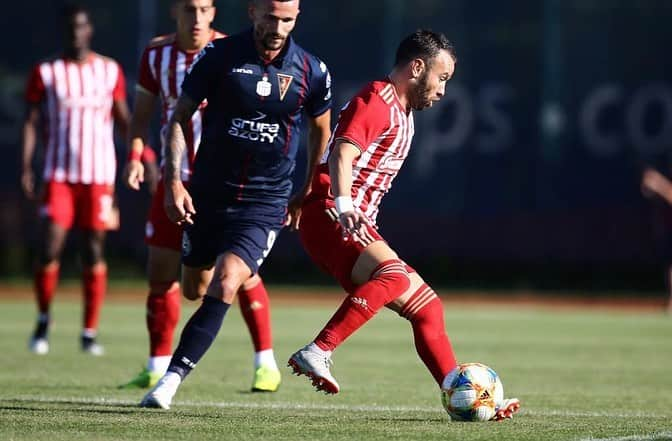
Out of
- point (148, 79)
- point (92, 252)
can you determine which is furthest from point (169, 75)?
point (92, 252)

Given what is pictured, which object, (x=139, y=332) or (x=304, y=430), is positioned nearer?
(x=304, y=430)

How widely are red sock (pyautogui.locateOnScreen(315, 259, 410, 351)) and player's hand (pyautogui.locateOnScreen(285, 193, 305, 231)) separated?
3.92 feet

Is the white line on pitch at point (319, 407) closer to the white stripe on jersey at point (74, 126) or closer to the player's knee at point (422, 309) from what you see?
the player's knee at point (422, 309)

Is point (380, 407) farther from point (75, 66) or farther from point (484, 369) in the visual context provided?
point (75, 66)

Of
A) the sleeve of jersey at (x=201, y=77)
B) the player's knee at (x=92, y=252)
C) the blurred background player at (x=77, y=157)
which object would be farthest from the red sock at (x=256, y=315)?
the player's knee at (x=92, y=252)

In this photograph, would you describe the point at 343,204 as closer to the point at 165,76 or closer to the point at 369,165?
the point at 369,165

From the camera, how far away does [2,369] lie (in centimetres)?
953

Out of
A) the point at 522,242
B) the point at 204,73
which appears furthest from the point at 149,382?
the point at 522,242

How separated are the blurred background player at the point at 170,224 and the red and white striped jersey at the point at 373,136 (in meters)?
1.65

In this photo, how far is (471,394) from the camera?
6.53 meters

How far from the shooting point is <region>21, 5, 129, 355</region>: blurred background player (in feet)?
37.2

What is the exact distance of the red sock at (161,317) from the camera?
8.48 m

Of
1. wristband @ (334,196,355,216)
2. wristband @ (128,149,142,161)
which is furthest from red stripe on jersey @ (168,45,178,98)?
wristband @ (334,196,355,216)

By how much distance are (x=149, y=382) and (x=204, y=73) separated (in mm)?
2303
